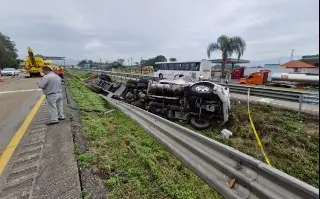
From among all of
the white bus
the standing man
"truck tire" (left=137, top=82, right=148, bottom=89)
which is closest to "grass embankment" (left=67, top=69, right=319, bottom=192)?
"truck tire" (left=137, top=82, right=148, bottom=89)

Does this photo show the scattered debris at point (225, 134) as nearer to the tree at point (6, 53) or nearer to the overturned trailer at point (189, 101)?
the overturned trailer at point (189, 101)

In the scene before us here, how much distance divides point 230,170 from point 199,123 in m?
5.49

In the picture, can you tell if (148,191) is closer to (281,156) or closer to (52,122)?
(52,122)

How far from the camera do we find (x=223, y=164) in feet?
11.2

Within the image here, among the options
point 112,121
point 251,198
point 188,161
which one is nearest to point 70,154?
point 188,161

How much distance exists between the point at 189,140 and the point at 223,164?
3.48 ft

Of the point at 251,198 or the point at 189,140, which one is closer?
the point at 251,198

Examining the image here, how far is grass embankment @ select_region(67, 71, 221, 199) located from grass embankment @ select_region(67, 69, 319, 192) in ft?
9.87

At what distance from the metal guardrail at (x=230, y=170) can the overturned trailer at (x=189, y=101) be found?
3392 millimetres

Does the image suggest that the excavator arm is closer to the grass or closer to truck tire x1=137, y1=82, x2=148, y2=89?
truck tire x1=137, y1=82, x2=148, y2=89

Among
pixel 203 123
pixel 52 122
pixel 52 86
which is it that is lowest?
pixel 203 123

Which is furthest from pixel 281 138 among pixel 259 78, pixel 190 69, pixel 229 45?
pixel 229 45

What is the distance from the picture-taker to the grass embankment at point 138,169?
3.12 meters

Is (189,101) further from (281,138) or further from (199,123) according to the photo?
(281,138)
